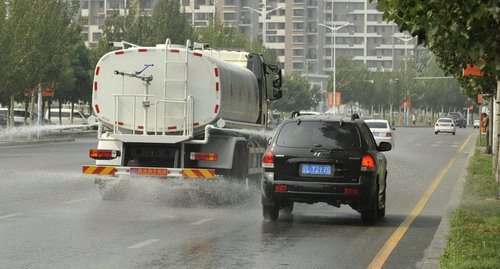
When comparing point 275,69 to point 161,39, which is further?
point 161,39

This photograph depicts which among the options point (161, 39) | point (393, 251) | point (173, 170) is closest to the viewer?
point (393, 251)

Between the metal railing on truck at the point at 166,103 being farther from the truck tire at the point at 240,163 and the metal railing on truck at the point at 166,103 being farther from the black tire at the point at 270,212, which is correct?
the black tire at the point at 270,212

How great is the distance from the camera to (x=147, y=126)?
19.7 m

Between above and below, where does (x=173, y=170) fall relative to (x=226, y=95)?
below

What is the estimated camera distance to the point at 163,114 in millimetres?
19578

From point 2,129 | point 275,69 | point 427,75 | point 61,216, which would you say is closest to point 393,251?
point 61,216

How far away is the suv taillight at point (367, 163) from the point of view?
15461 millimetres

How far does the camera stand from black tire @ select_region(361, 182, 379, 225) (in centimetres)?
1554

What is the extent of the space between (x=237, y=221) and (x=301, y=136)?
1.53 m

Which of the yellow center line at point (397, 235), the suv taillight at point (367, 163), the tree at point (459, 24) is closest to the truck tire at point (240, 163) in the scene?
the yellow center line at point (397, 235)

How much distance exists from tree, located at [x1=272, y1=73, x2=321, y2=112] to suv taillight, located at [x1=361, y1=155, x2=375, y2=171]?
116m

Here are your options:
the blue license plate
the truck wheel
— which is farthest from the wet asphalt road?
the blue license plate

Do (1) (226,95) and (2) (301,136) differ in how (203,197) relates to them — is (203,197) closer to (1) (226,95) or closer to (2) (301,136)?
(1) (226,95)

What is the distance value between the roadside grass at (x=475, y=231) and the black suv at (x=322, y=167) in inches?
52.5
